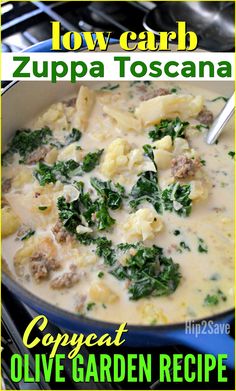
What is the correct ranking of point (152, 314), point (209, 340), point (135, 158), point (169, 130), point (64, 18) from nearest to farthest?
point (209, 340)
point (152, 314)
point (135, 158)
point (169, 130)
point (64, 18)

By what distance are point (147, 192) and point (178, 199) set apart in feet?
0.30

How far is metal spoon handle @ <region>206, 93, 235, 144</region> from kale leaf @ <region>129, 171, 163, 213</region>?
0.84ft

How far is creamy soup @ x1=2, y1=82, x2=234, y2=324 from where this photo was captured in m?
1.26

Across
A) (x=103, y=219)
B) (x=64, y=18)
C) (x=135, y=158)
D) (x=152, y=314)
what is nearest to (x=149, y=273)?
(x=152, y=314)

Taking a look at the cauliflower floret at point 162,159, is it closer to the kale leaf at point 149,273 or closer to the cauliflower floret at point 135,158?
the cauliflower floret at point 135,158

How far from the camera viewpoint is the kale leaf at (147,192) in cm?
144

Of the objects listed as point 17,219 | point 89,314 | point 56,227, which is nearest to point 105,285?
point 89,314

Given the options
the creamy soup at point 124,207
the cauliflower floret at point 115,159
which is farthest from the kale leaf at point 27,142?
the cauliflower floret at point 115,159

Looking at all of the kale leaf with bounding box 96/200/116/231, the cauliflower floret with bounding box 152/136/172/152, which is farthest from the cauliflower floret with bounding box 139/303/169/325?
the cauliflower floret with bounding box 152/136/172/152

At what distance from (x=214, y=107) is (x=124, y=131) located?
1.13 ft

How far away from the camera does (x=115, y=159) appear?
5.01 ft

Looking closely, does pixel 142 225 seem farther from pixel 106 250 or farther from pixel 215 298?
pixel 215 298

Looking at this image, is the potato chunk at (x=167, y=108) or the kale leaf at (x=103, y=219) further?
the potato chunk at (x=167, y=108)

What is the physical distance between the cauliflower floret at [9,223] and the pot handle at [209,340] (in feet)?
1.81
